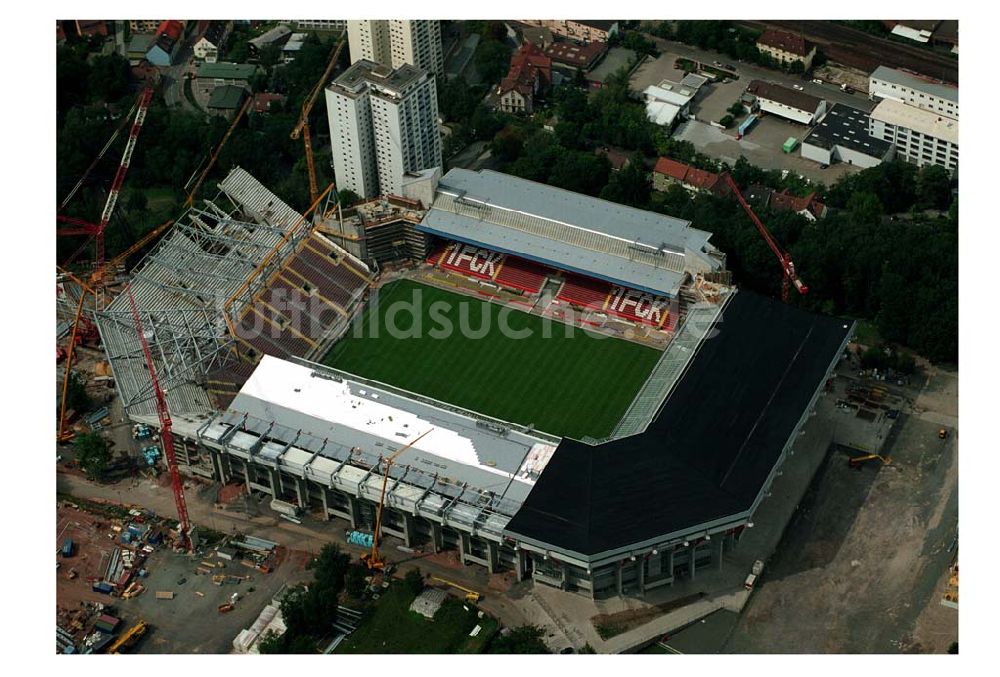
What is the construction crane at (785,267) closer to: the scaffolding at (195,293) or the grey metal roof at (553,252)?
the grey metal roof at (553,252)

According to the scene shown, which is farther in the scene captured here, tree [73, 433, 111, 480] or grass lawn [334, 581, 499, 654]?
tree [73, 433, 111, 480]

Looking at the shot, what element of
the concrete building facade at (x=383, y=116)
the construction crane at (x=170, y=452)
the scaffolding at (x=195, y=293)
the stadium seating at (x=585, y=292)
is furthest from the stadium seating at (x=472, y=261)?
the construction crane at (x=170, y=452)

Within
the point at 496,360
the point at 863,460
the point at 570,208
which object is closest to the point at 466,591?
the point at 496,360

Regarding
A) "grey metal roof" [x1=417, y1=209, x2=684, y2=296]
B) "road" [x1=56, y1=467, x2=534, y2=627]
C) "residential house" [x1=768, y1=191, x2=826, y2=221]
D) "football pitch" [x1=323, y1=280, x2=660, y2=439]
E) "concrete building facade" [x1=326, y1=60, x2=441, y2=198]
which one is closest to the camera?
"road" [x1=56, y1=467, x2=534, y2=627]

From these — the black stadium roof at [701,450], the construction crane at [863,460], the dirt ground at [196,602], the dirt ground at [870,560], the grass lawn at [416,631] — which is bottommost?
the dirt ground at [196,602]

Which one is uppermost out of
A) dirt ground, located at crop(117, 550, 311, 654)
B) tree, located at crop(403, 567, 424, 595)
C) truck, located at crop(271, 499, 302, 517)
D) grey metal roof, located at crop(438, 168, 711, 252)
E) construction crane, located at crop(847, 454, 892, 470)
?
grey metal roof, located at crop(438, 168, 711, 252)

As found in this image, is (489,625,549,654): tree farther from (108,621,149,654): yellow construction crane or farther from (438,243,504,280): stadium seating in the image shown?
(438,243,504,280): stadium seating

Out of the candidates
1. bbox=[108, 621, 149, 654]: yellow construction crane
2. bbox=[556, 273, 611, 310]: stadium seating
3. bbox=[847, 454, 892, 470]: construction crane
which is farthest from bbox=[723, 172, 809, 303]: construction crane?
bbox=[108, 621, 149, 654]: yellow construction crane
